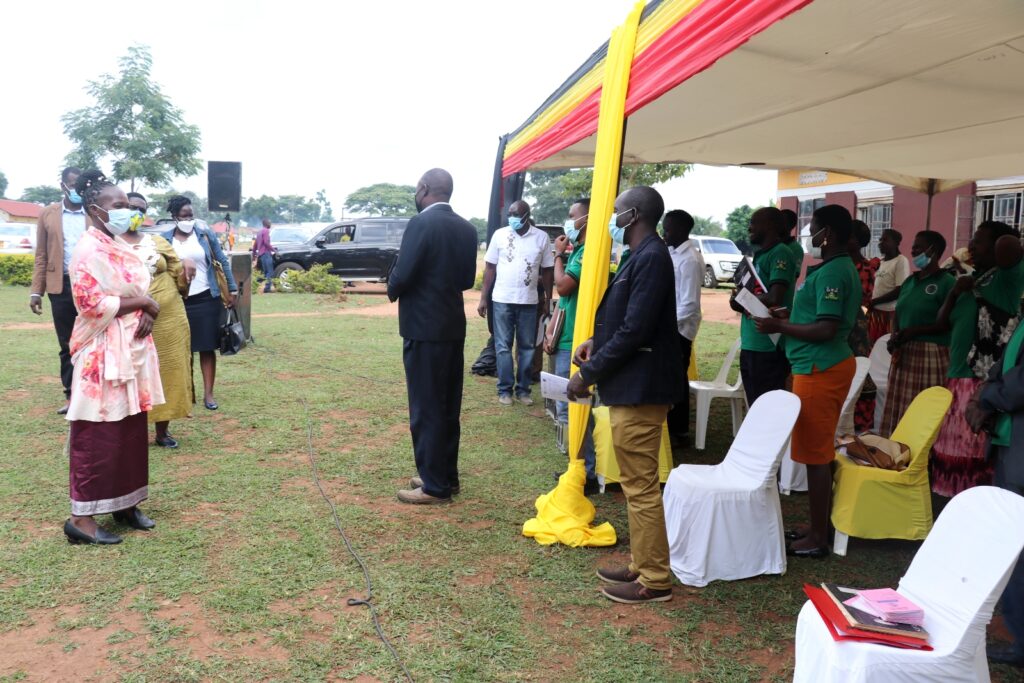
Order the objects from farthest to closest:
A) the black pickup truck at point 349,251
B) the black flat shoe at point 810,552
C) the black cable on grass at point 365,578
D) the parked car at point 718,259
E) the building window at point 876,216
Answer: the parked car at point 718,259 → the black pickup truck at point 349,251 → the building window at point 876,216 → the black flat shoe at point 810,552 → the black cable on grass at point 365,578

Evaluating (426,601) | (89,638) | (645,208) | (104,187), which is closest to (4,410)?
(104,187)

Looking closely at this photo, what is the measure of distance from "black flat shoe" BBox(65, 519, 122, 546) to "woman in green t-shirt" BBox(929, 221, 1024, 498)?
16.0 feet

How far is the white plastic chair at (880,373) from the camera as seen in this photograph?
19.7 feet

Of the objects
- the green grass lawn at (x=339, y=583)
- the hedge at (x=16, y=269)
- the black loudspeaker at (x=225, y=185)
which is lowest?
the green grass lawn at (x=339, y=583)

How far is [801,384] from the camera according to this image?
4.01m

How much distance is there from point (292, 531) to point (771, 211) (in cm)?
345

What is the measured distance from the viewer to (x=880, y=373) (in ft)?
20.6

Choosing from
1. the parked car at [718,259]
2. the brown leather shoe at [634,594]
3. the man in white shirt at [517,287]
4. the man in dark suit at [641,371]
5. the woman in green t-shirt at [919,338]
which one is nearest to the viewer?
the man in dark suit at [641,371]

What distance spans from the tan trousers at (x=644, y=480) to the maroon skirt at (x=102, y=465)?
253 cm

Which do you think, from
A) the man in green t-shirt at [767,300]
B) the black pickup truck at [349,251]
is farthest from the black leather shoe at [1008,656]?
the black pickup truck at [349,251]

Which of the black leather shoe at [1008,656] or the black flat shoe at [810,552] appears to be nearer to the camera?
the black leather shoe at [1008,656]

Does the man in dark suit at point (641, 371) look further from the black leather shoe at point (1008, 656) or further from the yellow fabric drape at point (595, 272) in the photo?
the black leather shoe at point (1008, 656)

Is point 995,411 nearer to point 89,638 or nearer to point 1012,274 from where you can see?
Result: point 1012,274

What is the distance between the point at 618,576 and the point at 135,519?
8.56 ft
